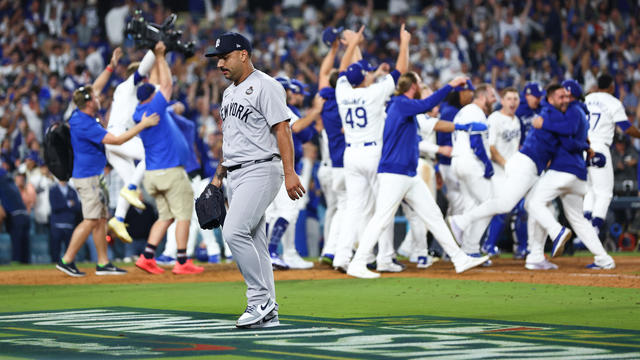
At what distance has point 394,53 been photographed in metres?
27.7

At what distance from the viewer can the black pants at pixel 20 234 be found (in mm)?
18522

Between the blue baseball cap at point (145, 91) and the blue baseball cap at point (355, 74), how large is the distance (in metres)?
2.60

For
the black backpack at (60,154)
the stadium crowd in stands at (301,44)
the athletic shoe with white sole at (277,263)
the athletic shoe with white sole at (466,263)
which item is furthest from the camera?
the stadium crowd in stands at (301,44)

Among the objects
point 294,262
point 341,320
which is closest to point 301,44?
point 294,262

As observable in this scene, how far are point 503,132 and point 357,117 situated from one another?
121 inches

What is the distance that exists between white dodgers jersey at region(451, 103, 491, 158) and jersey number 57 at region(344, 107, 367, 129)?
162cm

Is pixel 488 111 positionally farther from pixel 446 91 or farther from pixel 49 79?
pixel 49 79

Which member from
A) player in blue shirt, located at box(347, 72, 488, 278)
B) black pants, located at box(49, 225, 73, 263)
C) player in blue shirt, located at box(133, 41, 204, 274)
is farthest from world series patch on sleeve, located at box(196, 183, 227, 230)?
black pants, located at box(49, 225, 73, 263)

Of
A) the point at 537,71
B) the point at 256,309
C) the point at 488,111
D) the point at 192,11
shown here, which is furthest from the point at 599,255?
the point at 192,11

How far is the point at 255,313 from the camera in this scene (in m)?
7.61

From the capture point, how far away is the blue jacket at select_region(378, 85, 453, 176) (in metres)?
12.5

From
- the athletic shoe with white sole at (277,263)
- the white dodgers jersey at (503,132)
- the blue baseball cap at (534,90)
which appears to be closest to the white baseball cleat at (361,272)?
the athletic shoe with white sole at (277,263)

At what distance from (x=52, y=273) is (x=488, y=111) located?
6366mm

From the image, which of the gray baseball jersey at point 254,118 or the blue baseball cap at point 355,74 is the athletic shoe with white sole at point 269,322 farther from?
the blue baseball cap at point 355,74
